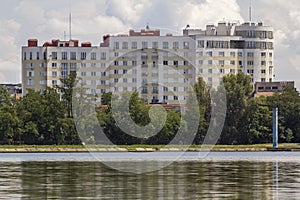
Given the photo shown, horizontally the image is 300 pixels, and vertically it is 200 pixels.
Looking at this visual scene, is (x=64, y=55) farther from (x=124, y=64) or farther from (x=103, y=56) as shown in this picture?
(x=124, y=64)

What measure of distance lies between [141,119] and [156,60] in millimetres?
55510

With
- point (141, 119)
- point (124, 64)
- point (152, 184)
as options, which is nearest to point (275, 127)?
point (141, 119)

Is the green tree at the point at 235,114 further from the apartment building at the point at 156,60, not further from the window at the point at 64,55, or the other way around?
the window at the point at 64,55

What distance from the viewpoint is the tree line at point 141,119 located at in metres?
131

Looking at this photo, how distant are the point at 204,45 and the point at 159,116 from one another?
53.6 metres

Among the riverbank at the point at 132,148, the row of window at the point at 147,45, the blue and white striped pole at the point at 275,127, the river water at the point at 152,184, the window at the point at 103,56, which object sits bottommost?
the riverbank at the point at 132,148

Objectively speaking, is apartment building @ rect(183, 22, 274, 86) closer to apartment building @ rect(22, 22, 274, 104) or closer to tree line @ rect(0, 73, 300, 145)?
apartment building @ rect(22, 22, 274, 104)

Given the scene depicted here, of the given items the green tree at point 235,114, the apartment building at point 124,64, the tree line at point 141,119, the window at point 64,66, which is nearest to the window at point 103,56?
the apartment building at point 124,64

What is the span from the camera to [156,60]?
187875mm

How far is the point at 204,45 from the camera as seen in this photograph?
18888 centimetres

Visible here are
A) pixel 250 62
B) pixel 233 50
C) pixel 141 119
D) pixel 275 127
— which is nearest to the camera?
pixel 275 127

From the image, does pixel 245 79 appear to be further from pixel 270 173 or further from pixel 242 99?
pixel 270 173

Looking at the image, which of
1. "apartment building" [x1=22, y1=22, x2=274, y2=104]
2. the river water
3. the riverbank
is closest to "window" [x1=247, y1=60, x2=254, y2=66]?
"apartment building" [x1=22, y1=22, x2=274, y2=104]

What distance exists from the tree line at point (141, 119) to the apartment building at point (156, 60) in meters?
43.9
